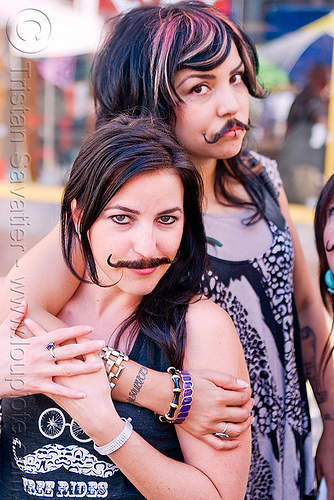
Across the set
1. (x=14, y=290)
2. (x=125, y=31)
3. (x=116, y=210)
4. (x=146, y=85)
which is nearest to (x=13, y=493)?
(x=14, y=290)

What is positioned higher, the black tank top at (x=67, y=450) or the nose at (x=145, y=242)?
the nose at (x=145, y=242)

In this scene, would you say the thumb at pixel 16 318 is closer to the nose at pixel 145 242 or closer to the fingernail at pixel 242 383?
the nose at pixel 145 242

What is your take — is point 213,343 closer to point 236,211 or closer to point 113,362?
point 113,362

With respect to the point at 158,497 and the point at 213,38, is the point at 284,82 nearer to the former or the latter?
the point at 213,38

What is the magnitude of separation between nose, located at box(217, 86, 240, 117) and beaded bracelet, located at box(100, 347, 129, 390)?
0.72 meters

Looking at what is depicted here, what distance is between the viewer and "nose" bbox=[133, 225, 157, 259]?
127 centimetres

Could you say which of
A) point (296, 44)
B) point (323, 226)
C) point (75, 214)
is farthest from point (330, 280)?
point (296, 44)

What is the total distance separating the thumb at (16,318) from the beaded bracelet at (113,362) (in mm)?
218

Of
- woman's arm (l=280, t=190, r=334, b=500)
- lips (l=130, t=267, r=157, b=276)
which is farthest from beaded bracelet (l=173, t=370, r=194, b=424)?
woman's arm (l=280, t=190, r=334, b=500)

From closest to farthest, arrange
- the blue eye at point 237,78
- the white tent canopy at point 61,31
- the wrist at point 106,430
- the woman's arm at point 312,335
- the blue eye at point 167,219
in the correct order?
1. the wrist at point 106,430
2. the blue eye at point 167,219
3. the blue eye at point 237,78
4. the woman's arm at point 312,335
5. the white tent canopy at point 61,31

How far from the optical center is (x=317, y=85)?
22.7 feet

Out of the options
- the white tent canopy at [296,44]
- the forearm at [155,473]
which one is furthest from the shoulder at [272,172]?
the white tent canopy at [296,44]

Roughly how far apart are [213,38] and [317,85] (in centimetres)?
577

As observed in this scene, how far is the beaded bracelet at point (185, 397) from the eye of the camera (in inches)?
50.9
